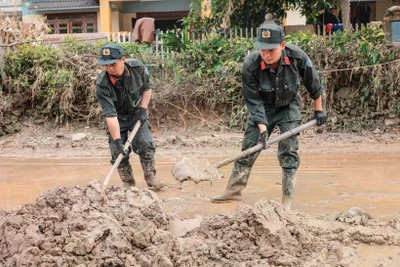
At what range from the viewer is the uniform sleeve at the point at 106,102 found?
5.57 m

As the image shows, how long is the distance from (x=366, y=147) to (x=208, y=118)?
311cm

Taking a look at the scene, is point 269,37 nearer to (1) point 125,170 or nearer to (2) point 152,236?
(2) point 152,236

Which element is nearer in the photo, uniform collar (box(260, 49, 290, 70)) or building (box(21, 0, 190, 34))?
uniform collar (box(260, 49, 290, 70))

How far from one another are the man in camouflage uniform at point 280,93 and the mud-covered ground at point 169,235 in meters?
0.61

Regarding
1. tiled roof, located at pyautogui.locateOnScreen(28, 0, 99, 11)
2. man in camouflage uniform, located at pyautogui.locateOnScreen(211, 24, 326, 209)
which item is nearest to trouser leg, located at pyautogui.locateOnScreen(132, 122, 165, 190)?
man in camouflage uniform, located at pyautogui.locateOnScreen(211, 24, 326, 209)

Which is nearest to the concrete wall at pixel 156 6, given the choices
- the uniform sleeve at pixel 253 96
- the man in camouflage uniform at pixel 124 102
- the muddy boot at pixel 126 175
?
the man in camouflage uniform at pixel 124 102

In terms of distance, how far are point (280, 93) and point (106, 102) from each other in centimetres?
176

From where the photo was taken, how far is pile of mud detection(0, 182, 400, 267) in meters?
3.54

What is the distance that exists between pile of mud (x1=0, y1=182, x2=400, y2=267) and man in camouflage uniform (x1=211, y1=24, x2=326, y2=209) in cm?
91

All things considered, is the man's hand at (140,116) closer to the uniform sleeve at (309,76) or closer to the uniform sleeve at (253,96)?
the uniform sleeve at (253,96)

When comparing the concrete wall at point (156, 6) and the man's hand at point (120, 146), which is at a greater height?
the concrete wall at point (156, 6)

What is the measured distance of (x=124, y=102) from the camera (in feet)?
19.5

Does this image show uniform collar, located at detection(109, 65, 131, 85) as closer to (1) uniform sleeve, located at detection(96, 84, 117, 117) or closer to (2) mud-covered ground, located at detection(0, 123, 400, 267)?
(1) uniform sleeve, located at detection(96, 84, 117, 117)

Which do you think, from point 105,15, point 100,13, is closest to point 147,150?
point 105,15
